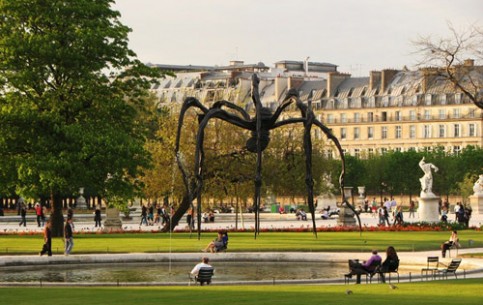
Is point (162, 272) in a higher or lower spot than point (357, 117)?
lower

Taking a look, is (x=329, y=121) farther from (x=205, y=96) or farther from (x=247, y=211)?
(x=247, y=211)

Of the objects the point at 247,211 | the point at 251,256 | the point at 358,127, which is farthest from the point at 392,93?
the point at 251,256

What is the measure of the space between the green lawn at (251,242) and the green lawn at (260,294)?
13580 millimetres

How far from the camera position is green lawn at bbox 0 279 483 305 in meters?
27.1

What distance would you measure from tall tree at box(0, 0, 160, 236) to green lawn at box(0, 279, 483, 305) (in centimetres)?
2296

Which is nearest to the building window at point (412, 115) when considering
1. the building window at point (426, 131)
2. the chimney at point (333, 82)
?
the building window at point (426, 131)

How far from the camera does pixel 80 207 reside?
110 m

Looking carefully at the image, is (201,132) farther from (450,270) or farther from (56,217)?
(56,217)

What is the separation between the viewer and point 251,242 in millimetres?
50188

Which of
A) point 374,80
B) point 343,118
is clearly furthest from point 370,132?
point 374,80

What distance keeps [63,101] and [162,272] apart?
1893cm

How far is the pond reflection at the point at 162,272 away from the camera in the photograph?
3634 centimetres

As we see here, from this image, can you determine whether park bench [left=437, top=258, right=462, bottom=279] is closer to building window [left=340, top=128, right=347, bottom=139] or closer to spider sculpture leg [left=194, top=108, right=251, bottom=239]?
spider sculpture leg [left=194, top=108, right=251, bottom=239]

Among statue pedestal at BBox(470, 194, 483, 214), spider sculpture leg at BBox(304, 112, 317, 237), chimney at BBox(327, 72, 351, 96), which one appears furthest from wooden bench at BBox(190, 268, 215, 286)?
chimney at BBox(327, 72, 351, 96)
